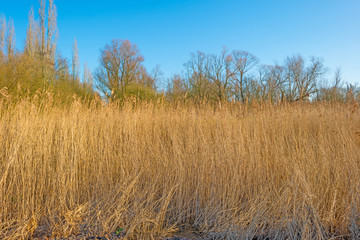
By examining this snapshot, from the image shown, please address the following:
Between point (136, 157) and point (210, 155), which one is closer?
point (210, 155)

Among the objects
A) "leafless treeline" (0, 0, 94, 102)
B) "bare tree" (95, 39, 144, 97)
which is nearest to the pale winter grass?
"leafless treeline" (0, 0, 94, 102)

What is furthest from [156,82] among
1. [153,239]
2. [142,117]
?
[153,239]

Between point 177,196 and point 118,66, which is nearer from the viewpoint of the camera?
point 177,196

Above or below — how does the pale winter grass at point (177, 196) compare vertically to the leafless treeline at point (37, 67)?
below

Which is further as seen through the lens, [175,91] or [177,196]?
[175,91]

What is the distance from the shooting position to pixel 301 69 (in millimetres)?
26297

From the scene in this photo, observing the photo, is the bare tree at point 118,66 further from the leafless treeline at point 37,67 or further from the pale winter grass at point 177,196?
the pale winter grass at point 177,196

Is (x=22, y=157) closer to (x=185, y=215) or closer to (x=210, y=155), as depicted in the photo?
(x=185, y=215)

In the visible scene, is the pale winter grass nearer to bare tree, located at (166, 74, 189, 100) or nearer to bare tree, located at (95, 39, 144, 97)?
bare tree, located at (166, 74, 189, 100)

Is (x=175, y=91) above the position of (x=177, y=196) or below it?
above

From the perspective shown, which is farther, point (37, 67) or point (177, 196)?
point (37, 67)

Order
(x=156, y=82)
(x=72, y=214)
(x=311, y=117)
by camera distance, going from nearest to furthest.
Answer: (x=72, y=214) → (x=311, y=117) → (x=156, y=82)

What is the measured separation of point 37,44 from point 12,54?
1091 centimetres

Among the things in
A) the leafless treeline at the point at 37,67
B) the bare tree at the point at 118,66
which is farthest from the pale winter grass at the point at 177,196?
the bare tree at the point at 118,66
